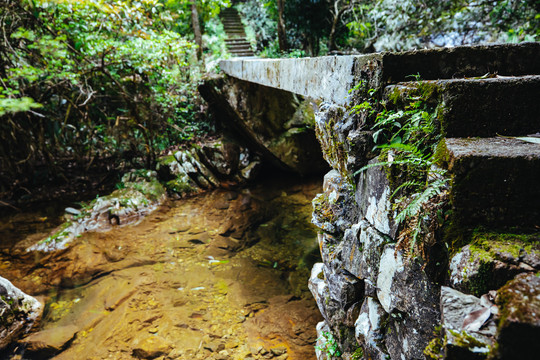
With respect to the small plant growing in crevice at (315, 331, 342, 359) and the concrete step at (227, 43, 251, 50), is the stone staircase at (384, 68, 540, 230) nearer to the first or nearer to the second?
the small plant growing in crevice at (315, 331, 342, 359)

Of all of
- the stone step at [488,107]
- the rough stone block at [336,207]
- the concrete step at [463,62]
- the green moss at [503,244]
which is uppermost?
the concrete step at [463,62]

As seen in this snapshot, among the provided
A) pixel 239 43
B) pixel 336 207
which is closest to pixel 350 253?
pixel 336 207

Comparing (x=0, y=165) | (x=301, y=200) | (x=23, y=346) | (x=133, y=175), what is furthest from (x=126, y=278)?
(x=0, y=165)

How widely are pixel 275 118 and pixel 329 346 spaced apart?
579cm

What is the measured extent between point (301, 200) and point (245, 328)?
3899 millimetres

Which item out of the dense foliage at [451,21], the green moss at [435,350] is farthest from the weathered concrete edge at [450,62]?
→ the dense foliage at [451,21]

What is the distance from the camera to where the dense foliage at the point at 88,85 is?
5.55 m

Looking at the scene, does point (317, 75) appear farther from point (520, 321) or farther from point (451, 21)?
point (451, 21)

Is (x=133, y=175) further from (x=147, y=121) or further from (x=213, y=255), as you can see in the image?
(x=213, y=255)

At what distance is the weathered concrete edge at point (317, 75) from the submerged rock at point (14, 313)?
4.48 m

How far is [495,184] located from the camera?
1.02 metres

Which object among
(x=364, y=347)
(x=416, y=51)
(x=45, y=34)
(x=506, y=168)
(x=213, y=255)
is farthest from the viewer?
(x=45, y=34)

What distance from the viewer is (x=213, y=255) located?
16.7 ft

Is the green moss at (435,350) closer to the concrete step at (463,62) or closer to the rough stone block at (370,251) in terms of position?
the rough stone block at (370,251)
